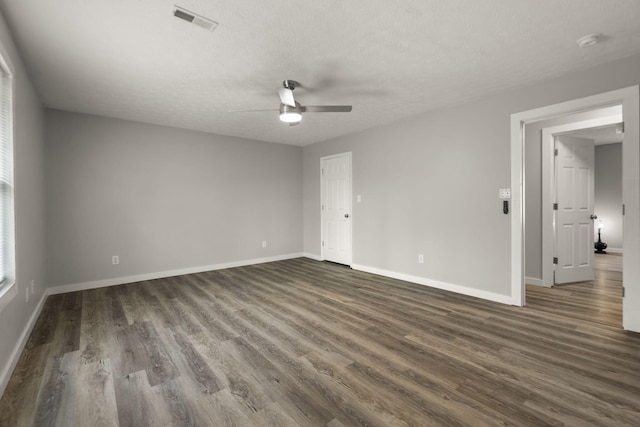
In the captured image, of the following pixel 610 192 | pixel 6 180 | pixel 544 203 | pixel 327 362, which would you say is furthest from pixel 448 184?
pixel 610 192

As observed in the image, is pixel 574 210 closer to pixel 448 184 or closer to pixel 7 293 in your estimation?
pixel 448 184

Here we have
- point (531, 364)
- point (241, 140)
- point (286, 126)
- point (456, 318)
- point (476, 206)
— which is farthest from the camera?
point (241, 140)

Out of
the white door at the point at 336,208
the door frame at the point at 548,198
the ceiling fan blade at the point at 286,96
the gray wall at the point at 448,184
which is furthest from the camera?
the white door at the point at 336,208

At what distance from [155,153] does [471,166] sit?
468 cm

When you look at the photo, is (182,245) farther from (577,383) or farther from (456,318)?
(577,383)

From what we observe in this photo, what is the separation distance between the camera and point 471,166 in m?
3.70

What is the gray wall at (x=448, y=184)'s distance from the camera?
327cm

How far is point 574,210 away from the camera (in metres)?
4.32

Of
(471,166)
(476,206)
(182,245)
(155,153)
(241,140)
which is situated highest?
(241,140)

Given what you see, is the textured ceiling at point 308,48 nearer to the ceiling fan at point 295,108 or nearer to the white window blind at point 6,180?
the ceiling fan at point 295,108

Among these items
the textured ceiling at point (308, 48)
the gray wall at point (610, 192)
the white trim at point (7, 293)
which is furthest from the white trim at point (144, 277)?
the gray wall at point (610, 192)

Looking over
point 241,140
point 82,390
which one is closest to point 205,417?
point 82,390

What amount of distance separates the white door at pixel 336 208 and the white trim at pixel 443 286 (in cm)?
69

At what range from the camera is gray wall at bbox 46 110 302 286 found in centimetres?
400
